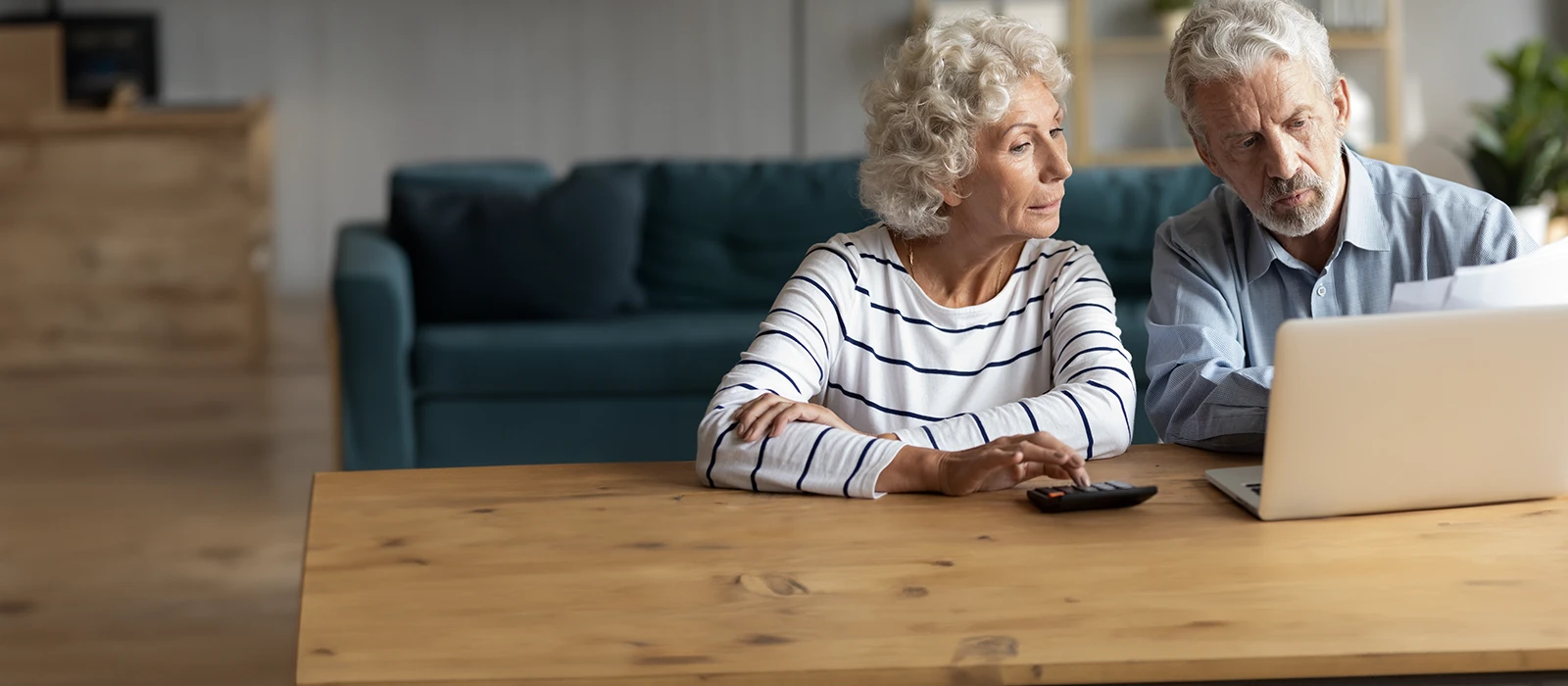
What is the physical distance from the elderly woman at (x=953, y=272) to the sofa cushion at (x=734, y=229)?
2058mm

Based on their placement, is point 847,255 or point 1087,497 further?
point 847,255

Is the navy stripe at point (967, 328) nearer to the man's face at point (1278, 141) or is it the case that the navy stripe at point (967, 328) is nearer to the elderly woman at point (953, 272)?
the elderly woman at point (953, 272)

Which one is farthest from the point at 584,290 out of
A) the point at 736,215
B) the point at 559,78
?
the point at 559,78

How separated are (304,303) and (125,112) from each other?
1.50 meters

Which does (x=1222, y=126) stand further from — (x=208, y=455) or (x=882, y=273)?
(x=208, y=455)

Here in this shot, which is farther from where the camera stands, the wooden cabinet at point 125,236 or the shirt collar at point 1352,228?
the wooden cabinet at point 125,236

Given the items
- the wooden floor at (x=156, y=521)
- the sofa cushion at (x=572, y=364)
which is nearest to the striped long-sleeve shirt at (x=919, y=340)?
the wooden floor at (x=156, y=521)

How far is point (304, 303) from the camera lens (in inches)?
260

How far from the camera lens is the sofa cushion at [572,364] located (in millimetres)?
3312

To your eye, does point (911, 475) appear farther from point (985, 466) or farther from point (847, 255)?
point (847, 255)

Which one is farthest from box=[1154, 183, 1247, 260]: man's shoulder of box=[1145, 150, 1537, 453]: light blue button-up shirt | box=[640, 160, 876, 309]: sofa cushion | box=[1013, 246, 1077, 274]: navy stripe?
box=[640, 160, 876, 309]: sofa cushion

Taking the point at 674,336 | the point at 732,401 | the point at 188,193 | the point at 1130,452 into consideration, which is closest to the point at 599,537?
the point at 732,401

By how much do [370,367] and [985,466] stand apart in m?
2.20

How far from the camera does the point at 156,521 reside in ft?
11.3
